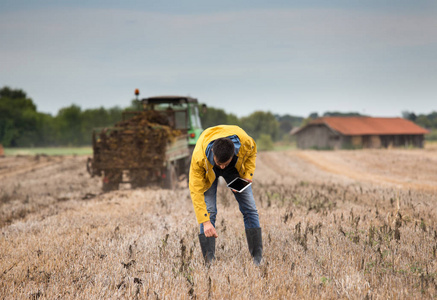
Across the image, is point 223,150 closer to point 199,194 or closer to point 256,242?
point 199,194

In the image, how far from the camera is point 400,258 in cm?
403

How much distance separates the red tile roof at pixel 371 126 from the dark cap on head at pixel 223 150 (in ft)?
125

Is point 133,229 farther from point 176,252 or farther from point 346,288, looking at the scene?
point 346,288

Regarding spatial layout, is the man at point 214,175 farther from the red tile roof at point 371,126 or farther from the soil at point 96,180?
the red tile roof at point 371,126

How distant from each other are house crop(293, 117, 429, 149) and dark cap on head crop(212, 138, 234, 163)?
125 feet

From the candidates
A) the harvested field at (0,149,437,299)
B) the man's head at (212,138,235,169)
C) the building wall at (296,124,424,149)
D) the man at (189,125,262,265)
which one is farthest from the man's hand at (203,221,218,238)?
the building wall at (296,124,424,149)

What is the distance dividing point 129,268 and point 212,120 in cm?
5367

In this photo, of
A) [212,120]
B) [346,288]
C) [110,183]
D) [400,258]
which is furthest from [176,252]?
[212,120]

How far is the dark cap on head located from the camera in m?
3.30

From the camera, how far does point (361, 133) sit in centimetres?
3959

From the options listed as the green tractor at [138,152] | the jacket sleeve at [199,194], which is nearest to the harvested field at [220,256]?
the jacket sleeve at [199,194]

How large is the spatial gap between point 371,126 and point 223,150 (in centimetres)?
4307

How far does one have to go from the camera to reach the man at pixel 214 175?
3.64 m

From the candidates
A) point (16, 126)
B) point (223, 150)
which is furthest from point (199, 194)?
point (16, 126)
